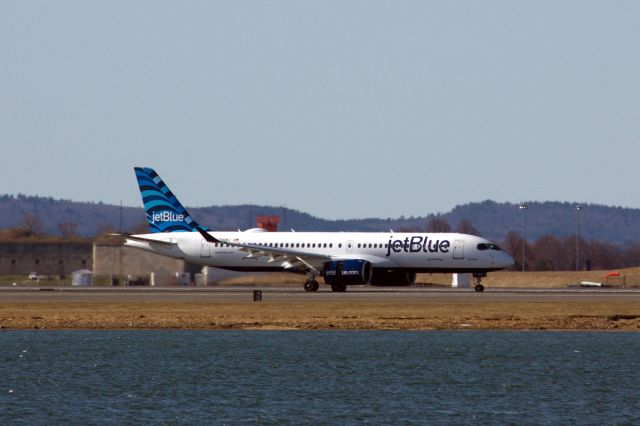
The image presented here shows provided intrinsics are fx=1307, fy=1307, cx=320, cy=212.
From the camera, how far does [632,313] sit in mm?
70188

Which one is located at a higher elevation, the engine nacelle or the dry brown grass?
the engine nacelle

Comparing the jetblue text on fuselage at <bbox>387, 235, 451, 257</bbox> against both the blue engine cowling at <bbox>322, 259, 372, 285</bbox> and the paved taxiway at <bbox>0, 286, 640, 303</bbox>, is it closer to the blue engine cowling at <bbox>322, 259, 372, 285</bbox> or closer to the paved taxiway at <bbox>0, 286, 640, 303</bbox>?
the blue engine cowling at <bbox>322, 259, 372, 285</bbox>

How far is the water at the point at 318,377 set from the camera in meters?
37.1

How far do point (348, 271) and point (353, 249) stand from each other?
11.8 feet

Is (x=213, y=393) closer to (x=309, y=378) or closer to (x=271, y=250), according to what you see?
(x=309, y=378)

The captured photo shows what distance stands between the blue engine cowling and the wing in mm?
1493

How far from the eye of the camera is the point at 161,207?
338 feet

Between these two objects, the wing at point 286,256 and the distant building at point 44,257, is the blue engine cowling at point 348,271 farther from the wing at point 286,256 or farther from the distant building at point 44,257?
the distant building at point 44,257

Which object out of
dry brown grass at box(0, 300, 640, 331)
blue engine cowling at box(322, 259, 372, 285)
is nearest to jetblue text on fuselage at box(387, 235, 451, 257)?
blue engine cowling at box(322, 259, 372, 285)

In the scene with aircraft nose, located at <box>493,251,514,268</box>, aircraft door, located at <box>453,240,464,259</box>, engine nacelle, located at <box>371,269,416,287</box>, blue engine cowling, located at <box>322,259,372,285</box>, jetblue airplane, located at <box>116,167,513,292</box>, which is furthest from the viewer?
engine nacelle, located at <box>371,269,416,287</box>

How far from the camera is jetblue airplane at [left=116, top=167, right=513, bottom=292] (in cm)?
9400

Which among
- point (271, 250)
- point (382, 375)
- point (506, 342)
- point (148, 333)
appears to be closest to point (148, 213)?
point (271, 250)

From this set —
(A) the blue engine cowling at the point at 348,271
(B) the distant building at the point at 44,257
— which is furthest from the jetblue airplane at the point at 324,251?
(B) the distant building at the point at 44,257

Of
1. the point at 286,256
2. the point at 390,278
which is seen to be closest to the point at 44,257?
the point at 286,256
